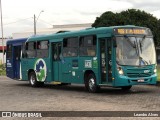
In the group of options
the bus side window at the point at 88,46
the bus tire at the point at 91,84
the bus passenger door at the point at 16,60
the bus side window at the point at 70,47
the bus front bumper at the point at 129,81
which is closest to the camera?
the bus front bumper at the point at 129,81

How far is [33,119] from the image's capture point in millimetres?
11656

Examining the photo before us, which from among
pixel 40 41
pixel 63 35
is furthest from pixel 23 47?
pixel 63 35

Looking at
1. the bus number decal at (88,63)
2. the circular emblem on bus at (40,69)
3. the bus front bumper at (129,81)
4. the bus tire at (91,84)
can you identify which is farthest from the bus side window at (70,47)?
the bus front bumper at (129,81)

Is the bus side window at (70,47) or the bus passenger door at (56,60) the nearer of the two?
the bus side window at (70,47)

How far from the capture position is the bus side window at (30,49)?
25.2 m

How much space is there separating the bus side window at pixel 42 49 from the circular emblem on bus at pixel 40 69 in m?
0.29

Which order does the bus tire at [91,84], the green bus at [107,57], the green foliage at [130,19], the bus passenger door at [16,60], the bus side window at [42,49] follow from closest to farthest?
the green bus at [107,57] → the bus tire at [91,84] → the bus side window at [42,49] → the bus passenger door at [16,60] → the green foliage at [130,19]

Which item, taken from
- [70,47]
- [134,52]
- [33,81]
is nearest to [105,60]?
[134,52]

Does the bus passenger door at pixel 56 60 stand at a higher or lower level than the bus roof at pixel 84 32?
lower

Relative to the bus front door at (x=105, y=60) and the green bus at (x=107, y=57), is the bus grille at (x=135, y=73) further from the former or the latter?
the bus front door at (x=105, y=60)

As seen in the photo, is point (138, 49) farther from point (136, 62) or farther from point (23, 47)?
point (23, 47)

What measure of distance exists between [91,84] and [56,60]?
12.3ft

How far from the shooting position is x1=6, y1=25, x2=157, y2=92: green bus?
18.2m

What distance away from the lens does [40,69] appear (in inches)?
963
